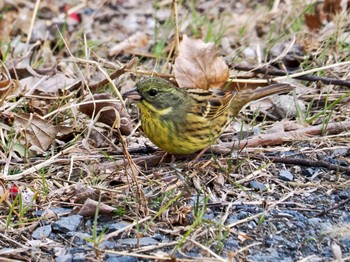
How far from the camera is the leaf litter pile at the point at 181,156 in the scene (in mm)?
3629

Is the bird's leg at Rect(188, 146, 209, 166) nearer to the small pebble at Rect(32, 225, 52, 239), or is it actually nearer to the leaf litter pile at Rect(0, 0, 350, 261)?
the leaf litter pile at Rect(0, 0, 350, 261)

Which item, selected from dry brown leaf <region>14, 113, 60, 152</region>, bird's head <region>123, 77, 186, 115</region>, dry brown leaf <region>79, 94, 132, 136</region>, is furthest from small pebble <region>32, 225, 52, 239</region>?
dry brown leaf <region>79, 94, 132, 136</region>

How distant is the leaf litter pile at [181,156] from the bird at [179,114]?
0.11 meters

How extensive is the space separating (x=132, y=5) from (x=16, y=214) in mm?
4620

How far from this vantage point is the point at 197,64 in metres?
5.25

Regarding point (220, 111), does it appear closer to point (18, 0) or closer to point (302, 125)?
point (302, 125)

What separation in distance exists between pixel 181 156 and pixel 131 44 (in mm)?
2074

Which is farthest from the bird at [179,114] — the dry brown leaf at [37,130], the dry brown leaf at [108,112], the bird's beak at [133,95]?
the dry brown leaf at [37,130]

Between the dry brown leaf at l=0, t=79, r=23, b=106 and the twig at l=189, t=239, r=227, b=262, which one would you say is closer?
the twig at l=189, t=239, r=227, b=262

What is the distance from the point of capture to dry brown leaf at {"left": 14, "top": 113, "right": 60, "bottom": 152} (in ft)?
15.4

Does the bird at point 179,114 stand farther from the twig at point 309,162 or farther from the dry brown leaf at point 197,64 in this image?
the twig at point 309,162

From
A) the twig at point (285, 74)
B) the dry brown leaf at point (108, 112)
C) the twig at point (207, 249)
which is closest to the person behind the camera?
the twig at point (207, 249)

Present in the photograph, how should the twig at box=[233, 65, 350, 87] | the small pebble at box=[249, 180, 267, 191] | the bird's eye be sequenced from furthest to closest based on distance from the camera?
the twig at box=[233, 65, 350, 87]
the bird's eye
the small pebble at box=[249, 180, 267, 191]

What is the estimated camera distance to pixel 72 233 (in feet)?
12.1
